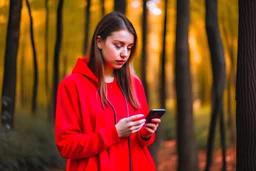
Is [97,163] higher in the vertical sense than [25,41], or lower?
lower

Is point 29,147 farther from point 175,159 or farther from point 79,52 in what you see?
point 79,52

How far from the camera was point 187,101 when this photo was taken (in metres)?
7.59

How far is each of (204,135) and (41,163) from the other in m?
7.10

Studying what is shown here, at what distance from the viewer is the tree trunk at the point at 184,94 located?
7.46m

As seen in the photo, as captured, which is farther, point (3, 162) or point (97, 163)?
point (3, 162)

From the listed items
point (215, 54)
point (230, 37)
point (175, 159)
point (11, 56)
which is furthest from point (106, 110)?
point (175, 159)

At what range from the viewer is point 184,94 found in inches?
297

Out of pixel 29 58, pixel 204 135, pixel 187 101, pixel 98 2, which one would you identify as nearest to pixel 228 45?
pixel 204 135

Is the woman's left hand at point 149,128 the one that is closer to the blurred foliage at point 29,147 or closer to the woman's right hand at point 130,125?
the woman's right hand at point 130,125

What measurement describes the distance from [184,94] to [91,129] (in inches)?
198

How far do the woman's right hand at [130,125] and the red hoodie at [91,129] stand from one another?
0.13 ft

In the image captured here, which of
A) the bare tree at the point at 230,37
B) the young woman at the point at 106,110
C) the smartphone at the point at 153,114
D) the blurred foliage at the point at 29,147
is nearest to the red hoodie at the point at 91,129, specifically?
the young woman at the point at 106,110

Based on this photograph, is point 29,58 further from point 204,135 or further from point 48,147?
point 48,147

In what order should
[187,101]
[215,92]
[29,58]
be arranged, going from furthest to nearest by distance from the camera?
[29,58]
[215,92]
[187,101]
